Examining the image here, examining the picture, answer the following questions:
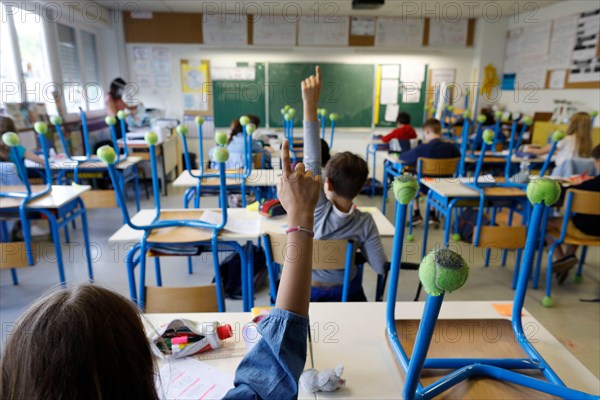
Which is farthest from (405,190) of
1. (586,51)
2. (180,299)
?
(586,51)

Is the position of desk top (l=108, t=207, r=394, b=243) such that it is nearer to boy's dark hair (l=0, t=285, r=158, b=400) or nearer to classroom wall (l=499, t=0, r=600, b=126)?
boy's dark hair (l=0, t=285, r=158, b=400)

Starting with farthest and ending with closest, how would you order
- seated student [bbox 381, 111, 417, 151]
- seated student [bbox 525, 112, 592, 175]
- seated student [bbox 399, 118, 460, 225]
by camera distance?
seated student [bbox 381, 111, 417, 151] → seated student [bbox 399, 118, 460, 225] → seated student [bbox 525, 112, 592, 175]

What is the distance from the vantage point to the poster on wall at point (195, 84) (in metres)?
6.42

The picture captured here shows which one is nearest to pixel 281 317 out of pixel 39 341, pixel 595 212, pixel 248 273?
pixel 39 341

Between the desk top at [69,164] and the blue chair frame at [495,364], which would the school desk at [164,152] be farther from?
the blue chair frame at [495,364]

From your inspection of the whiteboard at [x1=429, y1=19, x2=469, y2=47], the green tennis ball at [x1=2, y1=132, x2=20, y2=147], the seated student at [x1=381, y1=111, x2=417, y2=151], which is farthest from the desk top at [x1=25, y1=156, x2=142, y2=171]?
the whiteboard at [x1=429, y1=19, x2=469, y2=47]

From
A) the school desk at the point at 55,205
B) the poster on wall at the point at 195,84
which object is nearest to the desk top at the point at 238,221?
the school desk at the point at 55,205

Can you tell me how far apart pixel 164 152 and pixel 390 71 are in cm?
391

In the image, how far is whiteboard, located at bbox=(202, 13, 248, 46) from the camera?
6.26 meters

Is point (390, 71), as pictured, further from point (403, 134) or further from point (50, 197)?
point (50, 197)

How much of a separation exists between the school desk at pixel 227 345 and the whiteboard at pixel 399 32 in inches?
247

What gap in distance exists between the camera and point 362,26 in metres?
6.45

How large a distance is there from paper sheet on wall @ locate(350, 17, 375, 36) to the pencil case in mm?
6321

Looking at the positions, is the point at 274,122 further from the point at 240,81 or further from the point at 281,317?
the point at 281,317
